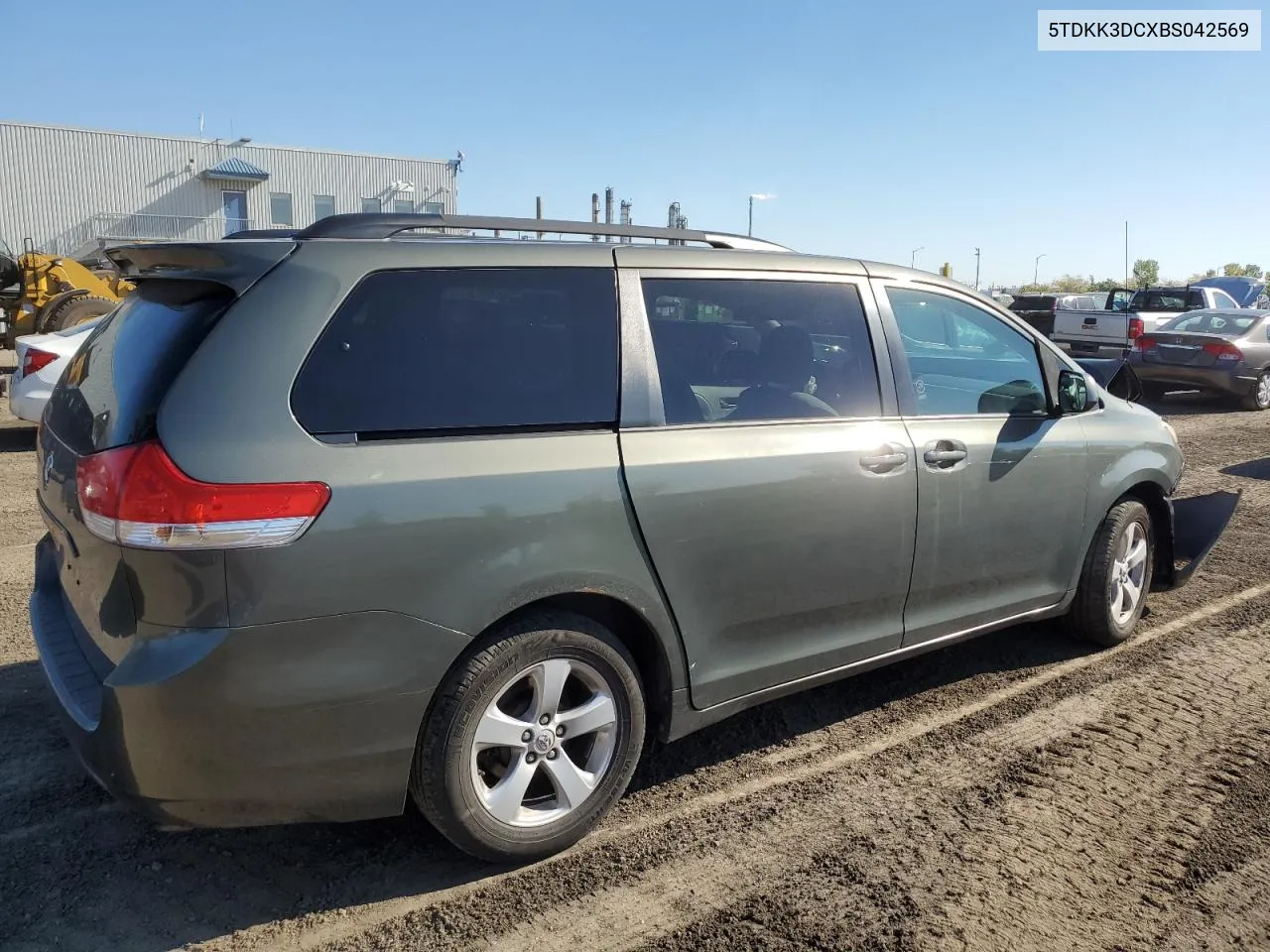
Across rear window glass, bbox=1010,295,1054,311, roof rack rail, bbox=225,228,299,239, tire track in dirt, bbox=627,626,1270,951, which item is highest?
rear window glass, bbox=1010,295,1054,311

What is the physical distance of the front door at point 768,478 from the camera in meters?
3.13

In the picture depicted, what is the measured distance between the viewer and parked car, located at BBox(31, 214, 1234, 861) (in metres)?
2.45

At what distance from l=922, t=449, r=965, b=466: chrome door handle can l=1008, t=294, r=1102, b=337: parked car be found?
16.8m

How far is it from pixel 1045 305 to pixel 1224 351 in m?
7.96

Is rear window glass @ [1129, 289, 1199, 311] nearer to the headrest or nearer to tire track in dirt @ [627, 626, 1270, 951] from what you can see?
tire track in dirt @ [627, 626, 1270, 951]

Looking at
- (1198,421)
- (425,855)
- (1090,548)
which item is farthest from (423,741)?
(1198,421)

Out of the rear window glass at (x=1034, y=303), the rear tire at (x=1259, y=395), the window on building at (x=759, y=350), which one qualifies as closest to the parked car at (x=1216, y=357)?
the rear tire at (x=1259, y=395)

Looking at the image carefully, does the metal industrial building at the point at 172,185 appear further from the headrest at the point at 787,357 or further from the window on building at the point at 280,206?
the headrest at the point at 787,357

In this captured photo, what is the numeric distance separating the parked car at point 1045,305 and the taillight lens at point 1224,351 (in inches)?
175

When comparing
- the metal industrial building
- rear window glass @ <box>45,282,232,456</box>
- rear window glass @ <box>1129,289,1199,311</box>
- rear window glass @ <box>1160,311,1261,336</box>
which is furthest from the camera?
the metal industrial building

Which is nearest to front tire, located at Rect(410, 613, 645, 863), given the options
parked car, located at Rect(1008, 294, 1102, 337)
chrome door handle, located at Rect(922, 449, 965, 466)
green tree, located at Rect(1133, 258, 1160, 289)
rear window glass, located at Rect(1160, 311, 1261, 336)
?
chrome door handle, located at Rect(922, 449, 965, 466)

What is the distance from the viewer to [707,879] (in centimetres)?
296

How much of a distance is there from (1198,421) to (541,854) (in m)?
13.5

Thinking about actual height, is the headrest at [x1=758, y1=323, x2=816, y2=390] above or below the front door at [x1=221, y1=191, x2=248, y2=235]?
below
